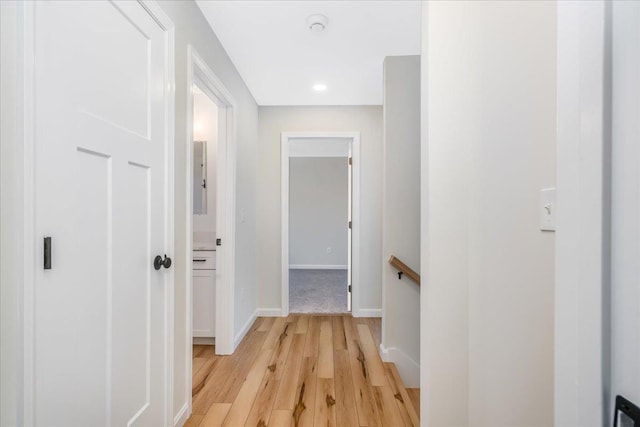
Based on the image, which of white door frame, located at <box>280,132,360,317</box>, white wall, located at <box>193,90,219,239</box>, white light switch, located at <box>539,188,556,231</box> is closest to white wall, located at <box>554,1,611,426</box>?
white light switch, located at <box>539,188,556,231</box>

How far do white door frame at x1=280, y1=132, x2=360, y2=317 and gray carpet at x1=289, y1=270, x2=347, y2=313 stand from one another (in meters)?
0.40

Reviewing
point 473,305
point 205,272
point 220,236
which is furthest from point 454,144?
point 205,272

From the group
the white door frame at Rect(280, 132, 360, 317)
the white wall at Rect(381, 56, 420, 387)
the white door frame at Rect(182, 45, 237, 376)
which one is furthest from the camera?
the white door frame at Rect(280, 132, 360, 317)

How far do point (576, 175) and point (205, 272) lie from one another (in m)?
2.72

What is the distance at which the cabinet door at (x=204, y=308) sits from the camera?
8.98 ft

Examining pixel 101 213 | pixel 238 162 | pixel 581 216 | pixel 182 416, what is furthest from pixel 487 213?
pixel 238 162

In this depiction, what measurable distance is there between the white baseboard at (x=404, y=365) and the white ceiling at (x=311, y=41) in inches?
92.6

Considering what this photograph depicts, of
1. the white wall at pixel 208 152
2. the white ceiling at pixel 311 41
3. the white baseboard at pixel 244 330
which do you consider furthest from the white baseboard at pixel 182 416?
the white ceiling at pixel 311 41

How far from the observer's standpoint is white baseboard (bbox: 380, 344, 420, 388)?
2436 mm

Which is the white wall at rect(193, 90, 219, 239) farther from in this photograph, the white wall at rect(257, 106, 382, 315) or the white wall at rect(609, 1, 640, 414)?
the white wall at rect(609, 1, 640, 414)

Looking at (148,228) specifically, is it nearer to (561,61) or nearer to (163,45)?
(163,45)

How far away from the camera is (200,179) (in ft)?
10.3

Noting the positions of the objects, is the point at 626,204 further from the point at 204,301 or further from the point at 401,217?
the point at 204,301

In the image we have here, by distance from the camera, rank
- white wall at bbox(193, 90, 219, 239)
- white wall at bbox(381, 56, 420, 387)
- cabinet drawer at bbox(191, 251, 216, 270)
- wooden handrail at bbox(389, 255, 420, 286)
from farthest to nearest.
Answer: white wall at bbox(193, 90, 219, 239) < cabinet drawer at bbox(191, 251, 216, 270) < white wall at bbox(381, 56, 420, 387) < wooden handrail at bbox(389, 255, 420, 286)
